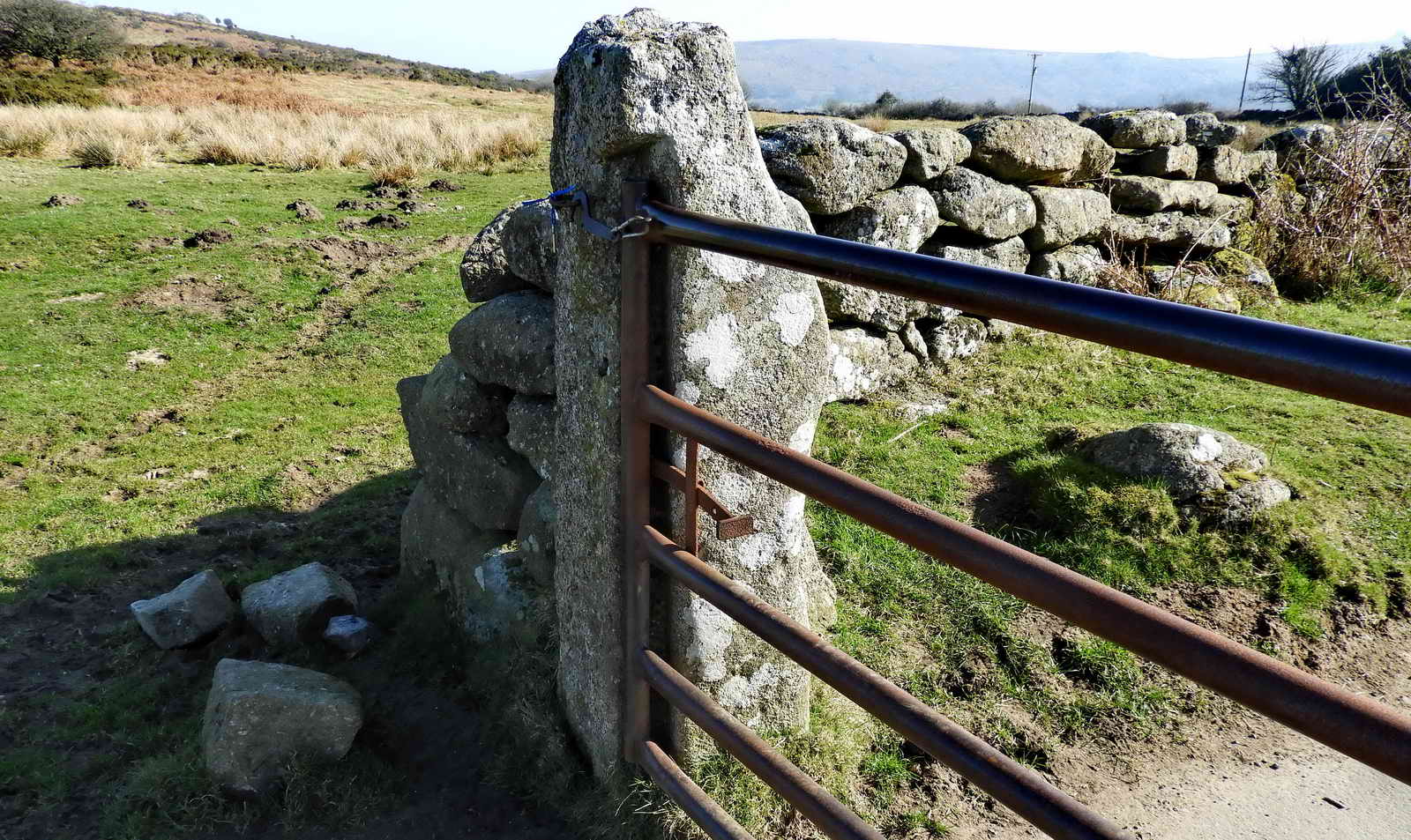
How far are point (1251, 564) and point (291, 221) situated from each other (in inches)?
446

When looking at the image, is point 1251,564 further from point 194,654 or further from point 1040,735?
point 194,654

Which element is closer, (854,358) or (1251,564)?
(1251,564)

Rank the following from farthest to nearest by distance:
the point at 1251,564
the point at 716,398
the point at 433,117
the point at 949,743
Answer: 1. the point at 433,117
2. the point at 1251,564
3. the point at 716,398
4. the point at 949,743

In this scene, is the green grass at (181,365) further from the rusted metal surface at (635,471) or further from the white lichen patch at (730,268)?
the white lichen patch at (730,268)

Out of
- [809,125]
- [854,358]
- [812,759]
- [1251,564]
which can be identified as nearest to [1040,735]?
[812,759]

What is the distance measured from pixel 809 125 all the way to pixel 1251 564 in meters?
3.55

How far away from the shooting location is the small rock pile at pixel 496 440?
3551mm

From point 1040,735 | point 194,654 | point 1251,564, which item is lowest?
point 194,654

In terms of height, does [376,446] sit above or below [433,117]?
below

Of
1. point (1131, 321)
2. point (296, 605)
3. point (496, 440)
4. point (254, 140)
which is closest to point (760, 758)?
point (1131, 321)

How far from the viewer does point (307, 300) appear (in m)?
9.28

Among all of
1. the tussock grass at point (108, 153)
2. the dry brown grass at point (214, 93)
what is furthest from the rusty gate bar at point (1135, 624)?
the dry brown grass at point (214, 93)

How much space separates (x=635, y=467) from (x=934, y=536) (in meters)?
1.03

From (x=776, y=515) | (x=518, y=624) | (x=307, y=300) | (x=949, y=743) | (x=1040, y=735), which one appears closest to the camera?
(x=949, y=743)
